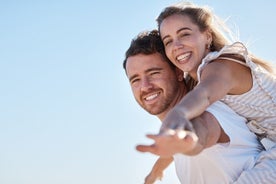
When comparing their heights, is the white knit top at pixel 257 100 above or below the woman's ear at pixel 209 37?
below

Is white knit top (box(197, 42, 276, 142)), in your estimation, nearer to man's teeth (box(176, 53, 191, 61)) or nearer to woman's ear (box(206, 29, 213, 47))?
man's teeth (box(176, 53, 191, 61))

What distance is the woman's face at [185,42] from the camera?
488 centimetres

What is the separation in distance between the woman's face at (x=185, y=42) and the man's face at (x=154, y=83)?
541 millimetres

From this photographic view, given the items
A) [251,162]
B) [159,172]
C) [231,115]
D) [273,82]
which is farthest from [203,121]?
[159,172]

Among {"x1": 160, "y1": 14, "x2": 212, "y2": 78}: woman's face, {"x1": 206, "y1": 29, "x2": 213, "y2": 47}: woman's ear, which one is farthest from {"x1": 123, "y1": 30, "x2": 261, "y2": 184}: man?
{"x1": 206, "y1": 29, "x2": 213, "y2": 47}: woman's ear

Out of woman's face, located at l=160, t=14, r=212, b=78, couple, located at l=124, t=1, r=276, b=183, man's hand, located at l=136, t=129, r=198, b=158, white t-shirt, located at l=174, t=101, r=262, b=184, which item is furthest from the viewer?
woman's face, located at l=160, t=14, r=212, b=78

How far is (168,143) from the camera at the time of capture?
2434mm

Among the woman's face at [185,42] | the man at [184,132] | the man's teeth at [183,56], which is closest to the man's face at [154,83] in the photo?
the man at [184,132]

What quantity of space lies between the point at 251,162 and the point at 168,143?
84.6 inches

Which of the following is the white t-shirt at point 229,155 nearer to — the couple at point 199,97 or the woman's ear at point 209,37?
the couple at point 199,97

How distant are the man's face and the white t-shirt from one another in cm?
117

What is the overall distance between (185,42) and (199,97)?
68.5 inches

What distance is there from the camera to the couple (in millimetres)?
3100

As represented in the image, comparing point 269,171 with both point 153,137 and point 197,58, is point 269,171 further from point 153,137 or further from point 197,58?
point 153,137
